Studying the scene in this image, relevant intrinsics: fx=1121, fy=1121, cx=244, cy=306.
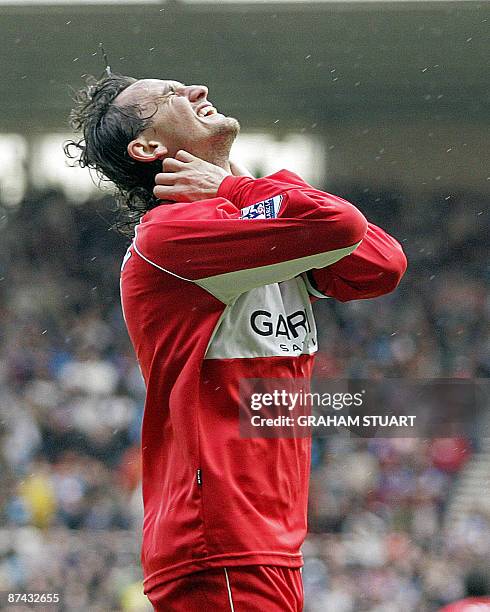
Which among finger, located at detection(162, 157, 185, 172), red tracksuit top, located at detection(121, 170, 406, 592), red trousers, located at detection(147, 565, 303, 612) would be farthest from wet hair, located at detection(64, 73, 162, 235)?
red trousers, located at detection(147, 565, 303, 612)

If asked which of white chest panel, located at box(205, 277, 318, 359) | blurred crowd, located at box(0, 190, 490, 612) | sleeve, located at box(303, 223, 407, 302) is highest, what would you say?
sleeve, located at box(303, 223, 407, 302)

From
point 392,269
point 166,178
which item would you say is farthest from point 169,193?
point 392,269

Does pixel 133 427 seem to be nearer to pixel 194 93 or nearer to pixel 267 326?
pixel 194 93

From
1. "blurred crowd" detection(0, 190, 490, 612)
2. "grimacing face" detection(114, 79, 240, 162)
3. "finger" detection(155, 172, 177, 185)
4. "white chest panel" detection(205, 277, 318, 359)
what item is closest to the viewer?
"white chest panel" detection(205, 277, 318, 359)

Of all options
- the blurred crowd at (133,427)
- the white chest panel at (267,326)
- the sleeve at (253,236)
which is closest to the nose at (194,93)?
the sleeve at (253,236)

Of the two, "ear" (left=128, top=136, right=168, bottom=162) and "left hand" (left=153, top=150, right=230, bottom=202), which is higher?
"ear" (left=128, top=136, right=168, bottom=162)

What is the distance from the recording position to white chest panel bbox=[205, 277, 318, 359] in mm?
2254

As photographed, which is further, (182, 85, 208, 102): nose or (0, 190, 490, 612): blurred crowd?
(0, 190, 490, 612): blurred crowd

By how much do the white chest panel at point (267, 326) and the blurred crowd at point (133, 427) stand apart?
551 cm

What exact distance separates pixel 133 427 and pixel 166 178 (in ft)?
22.8

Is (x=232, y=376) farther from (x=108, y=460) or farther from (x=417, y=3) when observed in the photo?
(x=417, y=3)

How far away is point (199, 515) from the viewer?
220 centimetres

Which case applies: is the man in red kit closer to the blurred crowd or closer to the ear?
the ear

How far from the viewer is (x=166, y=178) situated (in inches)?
93.0
